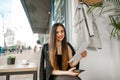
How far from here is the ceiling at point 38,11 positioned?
4801 mm

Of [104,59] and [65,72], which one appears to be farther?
[104,59]

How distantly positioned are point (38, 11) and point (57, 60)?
176 inches

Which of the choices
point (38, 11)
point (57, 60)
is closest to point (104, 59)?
point (57, 60)

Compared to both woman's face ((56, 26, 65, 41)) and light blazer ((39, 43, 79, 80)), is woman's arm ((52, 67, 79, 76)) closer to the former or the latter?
light blazer ((39, 43, 79, 80))

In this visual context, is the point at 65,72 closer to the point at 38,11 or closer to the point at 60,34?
the point at 60,34

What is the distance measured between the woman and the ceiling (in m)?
2.58

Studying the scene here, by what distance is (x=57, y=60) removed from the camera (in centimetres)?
158

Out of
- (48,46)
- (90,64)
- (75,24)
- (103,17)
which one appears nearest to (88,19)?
(75,24)

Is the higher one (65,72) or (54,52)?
(54,52)

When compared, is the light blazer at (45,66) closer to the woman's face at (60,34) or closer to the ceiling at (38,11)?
the woman's face at (60,34)

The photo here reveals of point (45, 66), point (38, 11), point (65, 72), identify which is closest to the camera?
point (65, 72)

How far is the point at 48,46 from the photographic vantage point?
64.3 inches

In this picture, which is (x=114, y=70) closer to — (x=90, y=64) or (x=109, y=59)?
(x=109, y=59)

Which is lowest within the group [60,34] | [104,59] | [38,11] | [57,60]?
[104,59]
